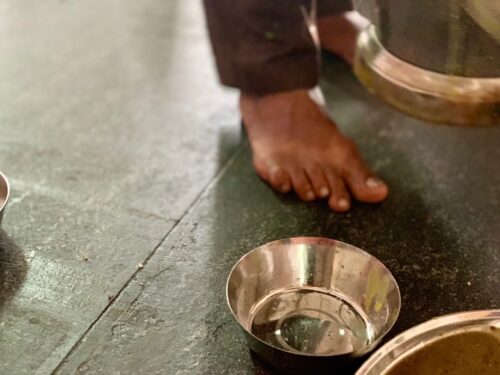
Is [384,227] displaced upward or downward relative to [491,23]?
downward

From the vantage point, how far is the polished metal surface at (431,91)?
88 centimetres

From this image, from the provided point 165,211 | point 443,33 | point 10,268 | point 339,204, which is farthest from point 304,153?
point 10,268

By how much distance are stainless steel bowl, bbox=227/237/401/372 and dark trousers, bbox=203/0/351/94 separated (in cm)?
42

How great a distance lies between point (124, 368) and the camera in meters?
0.81

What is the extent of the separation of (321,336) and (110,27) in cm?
115

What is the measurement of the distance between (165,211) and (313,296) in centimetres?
31

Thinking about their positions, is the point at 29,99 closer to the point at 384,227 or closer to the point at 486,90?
the point at 384,227

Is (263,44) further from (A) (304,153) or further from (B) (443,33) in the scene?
(B) (443,33)

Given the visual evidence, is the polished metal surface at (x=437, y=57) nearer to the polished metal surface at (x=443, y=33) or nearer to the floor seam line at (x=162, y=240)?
the polished metal surface at (x=443, y=33)

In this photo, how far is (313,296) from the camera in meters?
0.91

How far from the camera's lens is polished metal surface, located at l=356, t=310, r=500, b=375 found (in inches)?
28.0

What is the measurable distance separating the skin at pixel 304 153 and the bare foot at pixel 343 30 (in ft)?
1.02

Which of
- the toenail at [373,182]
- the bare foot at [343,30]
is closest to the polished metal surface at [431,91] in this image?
the toenail at [373,182]

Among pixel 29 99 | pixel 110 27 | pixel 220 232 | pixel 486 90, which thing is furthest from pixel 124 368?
pixel 110 27
